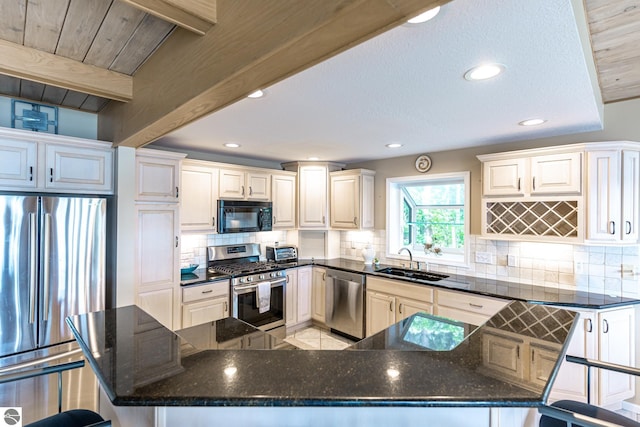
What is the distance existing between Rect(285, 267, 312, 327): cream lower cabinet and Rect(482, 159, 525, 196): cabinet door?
240cm

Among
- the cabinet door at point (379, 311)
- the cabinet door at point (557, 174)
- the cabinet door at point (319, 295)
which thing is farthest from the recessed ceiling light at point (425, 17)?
the cabinet door at point (319, 295)

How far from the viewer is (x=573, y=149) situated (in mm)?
2494

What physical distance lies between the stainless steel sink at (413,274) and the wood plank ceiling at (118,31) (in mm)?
2212

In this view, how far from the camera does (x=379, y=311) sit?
346 centimetres

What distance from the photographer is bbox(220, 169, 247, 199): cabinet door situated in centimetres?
357

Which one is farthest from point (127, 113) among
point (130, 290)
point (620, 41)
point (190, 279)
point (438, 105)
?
point (620, 41)

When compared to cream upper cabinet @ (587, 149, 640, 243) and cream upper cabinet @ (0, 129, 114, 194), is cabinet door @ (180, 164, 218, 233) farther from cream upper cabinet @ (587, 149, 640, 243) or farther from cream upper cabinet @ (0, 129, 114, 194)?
cream upper cabinet @ (587, 149, 640, 243)

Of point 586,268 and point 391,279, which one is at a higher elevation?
point 586,268

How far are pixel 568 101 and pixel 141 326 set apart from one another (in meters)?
2.81

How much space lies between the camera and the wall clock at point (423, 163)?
3662 millimetres

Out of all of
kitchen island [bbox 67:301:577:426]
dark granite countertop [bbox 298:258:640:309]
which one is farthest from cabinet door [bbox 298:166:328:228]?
kitchen island [bbox 67:301:577:426]

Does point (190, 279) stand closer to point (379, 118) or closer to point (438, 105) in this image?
point (379, 118)

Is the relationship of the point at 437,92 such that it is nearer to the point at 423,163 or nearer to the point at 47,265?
the point at 423,163

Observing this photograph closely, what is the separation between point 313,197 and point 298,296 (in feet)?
4.48
